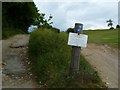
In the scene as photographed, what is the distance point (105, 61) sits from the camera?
14414mm

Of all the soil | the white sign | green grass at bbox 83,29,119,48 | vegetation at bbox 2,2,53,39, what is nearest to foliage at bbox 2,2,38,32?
vegetation at bbox 2,2,53,39

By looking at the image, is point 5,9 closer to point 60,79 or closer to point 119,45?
A: point 119,45

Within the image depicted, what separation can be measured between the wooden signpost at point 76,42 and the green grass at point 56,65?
9.1 inches

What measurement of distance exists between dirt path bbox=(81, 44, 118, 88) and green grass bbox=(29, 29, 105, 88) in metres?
0.59

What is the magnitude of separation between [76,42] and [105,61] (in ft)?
17.9

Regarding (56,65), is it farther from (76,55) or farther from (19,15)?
(19,15)

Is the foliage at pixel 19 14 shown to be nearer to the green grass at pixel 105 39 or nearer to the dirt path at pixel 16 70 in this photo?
the green grass at pixel 105 39

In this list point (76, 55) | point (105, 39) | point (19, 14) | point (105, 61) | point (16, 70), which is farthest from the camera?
point (19, 14)

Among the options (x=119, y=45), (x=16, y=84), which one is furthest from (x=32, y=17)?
(x=16, y=84)

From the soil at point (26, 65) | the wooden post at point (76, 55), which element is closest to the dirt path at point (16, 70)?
the soil at point (26, 65)

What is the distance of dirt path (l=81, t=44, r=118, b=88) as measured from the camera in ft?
37.5

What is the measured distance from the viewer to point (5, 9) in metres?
31.5

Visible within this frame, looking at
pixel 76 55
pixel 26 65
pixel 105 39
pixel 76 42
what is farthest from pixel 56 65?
pixel 105 39

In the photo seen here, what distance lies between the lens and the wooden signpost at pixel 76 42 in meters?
9.18
